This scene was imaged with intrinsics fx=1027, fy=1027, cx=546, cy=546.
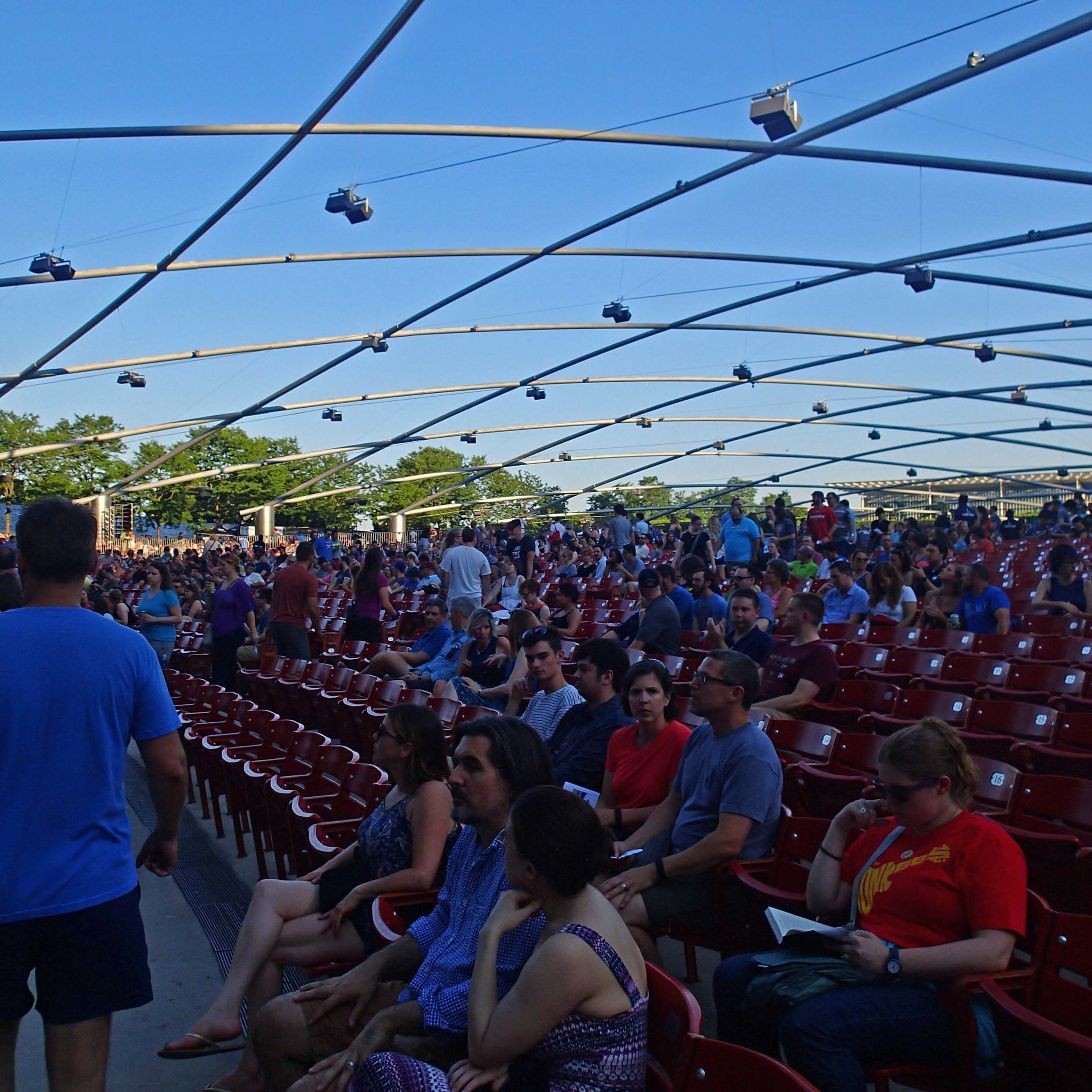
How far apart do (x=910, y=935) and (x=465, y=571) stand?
9259 mm

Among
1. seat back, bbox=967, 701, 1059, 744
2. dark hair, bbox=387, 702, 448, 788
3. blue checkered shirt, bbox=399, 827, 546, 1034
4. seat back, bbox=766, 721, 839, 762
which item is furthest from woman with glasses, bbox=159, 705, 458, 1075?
seat back, bbox=967, 701, 1059, 744

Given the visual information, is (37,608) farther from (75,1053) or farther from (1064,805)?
(1064,805)

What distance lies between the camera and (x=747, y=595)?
7914 mm

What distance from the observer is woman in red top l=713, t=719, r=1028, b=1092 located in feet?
9.55

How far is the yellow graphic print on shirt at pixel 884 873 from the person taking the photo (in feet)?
10.3

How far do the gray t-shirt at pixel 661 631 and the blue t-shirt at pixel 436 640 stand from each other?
72.2 inches

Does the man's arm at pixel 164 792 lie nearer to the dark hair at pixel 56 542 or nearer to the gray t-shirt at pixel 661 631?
the dark hair at pixel 56 542

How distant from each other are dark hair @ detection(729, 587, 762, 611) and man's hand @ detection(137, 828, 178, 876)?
543 centimetres

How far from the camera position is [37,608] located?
2.88 metres

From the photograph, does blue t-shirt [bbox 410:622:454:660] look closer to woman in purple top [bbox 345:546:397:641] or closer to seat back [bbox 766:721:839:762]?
woman in purple top [bbox 345:546:397:641]

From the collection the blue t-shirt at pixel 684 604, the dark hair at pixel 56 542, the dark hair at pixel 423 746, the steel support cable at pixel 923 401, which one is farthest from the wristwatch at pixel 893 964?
the steel support cable at pixel 923 401

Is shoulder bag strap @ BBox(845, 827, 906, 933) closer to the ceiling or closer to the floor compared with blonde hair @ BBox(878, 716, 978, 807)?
closer to the floor


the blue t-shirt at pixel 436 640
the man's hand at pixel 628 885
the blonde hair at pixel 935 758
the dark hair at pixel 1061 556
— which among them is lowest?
the man's hand at pixel 628 885

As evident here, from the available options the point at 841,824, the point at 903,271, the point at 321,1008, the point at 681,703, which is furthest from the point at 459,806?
the point at 903,271
